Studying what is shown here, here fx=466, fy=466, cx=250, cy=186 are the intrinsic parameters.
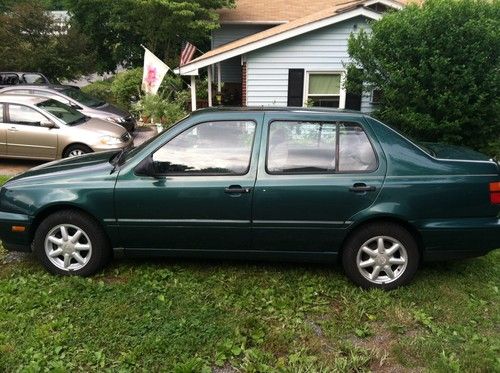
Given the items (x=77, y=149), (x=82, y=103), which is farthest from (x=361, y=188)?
(x=82, y=103)

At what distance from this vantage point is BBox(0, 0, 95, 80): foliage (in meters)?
21.3

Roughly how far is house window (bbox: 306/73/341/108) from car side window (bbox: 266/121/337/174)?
339 inches

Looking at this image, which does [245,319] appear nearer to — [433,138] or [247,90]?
[433,138]

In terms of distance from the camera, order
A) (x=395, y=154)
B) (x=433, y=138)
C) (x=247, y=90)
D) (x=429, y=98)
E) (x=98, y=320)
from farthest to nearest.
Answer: (x=247, y=90), (x=433, y=138), (x=429, y=98), (x=395, y=154), (x=98, y=320)

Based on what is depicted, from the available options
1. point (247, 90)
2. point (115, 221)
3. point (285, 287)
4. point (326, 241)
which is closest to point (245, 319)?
point (285, 287)

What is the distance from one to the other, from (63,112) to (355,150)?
24.5 ft

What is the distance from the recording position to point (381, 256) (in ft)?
13.0

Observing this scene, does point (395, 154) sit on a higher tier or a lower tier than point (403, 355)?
higher

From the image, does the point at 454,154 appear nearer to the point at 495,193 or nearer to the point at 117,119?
the point at 495,193

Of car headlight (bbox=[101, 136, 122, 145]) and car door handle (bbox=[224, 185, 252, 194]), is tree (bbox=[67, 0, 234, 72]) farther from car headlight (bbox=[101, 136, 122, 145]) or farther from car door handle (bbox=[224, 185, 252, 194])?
car door handle (bbox=[224, 185, 252, 194])

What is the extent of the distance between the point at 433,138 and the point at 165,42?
16.6m

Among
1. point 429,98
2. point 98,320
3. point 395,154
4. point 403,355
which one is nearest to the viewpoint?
point 403,355

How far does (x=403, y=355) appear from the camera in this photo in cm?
321

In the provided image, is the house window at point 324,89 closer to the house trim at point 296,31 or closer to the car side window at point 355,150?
the house trim at point 296,31
